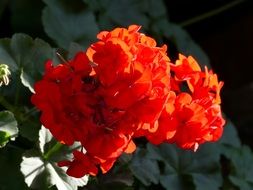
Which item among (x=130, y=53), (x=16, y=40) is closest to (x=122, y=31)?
(x=130, y=53)

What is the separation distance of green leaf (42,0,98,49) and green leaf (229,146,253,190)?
47 centimetres

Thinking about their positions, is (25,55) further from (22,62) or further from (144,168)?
(144,168)

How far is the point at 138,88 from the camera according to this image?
0.95 metres

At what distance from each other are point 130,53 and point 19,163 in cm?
37

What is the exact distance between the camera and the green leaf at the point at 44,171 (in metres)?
1.10

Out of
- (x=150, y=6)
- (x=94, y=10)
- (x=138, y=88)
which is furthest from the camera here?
(x=150, y=6)

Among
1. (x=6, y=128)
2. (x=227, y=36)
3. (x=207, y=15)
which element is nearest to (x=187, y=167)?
(x=6, y=128)

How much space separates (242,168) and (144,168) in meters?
0.37

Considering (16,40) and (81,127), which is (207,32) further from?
(81,127)

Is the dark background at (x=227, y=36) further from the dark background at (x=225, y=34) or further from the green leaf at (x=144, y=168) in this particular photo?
the green leaf at (x=144, y=168)

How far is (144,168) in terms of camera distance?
137 centimetres

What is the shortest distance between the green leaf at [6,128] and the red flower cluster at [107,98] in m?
0.14

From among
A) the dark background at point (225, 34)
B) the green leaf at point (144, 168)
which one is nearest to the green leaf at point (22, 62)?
the green leaf at point (144, 168)

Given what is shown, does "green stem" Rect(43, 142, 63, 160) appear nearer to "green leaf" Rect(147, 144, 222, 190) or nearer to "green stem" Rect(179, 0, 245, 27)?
"green leaf" Rect(147, 144, 222, 190)
